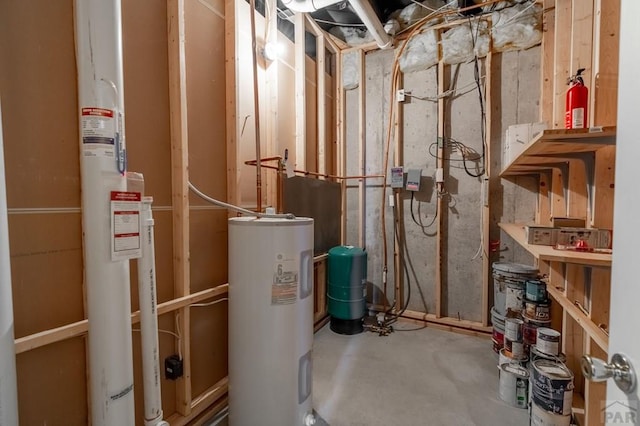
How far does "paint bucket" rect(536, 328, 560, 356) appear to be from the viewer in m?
1.76

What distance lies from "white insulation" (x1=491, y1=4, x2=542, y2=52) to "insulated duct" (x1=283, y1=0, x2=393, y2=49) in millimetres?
988

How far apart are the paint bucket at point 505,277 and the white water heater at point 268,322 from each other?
1807mm

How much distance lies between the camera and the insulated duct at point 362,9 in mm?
2301

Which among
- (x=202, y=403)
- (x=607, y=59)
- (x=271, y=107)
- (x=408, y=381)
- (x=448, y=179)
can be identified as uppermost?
(x=271, y=107)

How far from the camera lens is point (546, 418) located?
156 cm

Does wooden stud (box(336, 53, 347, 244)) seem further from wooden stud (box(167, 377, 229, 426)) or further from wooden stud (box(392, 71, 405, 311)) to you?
wooden stud (box(167, 377, 229, 426))

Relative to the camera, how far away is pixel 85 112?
1007mm

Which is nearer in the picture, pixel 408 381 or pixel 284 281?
pixel 284 281

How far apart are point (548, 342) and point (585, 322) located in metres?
0.54

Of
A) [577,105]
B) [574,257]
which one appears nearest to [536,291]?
[574,257]

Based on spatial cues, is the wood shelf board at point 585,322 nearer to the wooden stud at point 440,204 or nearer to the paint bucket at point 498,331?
the paint bucket at point 498,331

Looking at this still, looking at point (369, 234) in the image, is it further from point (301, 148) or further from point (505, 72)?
point (505, 72)

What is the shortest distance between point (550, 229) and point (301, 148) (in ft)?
6.80

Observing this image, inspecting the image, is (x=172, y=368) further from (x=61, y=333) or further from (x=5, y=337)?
(x=5, y=337)
